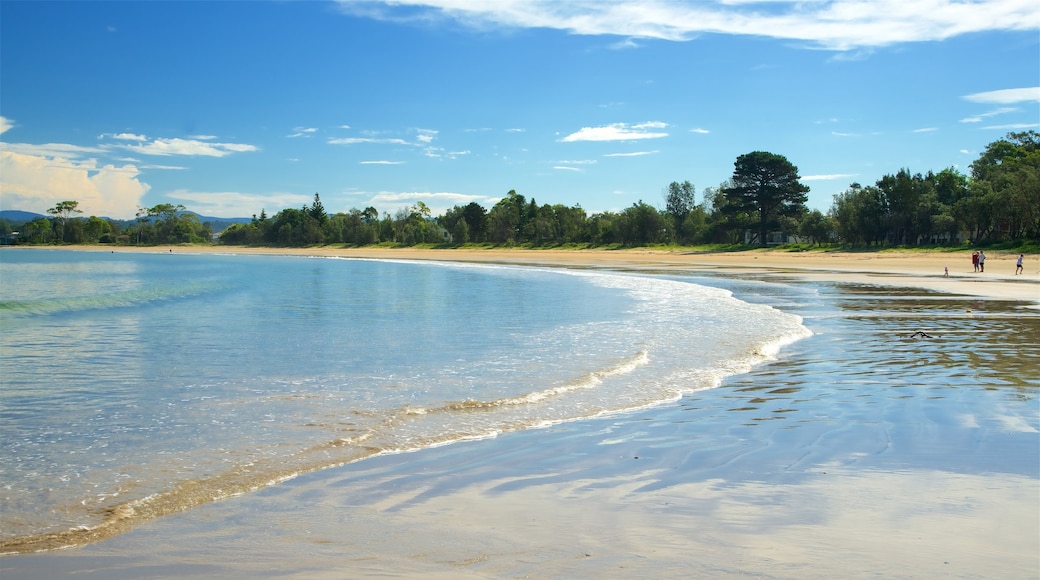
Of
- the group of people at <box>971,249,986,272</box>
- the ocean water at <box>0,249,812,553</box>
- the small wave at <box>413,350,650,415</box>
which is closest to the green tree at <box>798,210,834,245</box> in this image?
the group of people at <box>971,249,986,272</box>

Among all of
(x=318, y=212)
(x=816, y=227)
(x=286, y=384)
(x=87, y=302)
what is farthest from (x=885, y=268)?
(x=318, y=212)

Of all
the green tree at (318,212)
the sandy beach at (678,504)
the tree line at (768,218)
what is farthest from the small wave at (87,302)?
the green tree at (318,212)

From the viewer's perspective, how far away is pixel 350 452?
7.55 meters

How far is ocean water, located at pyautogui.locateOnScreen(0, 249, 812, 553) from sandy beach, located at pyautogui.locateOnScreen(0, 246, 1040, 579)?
2.21ft

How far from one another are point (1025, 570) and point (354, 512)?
4.45 meters

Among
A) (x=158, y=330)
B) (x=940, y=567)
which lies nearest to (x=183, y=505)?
(x=940, y=567)

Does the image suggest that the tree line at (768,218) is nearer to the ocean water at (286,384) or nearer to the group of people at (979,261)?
the group of people at (979,261)

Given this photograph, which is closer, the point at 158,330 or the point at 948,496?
the point at 948,496

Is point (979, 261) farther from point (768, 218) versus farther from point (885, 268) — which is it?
point (768, 218)

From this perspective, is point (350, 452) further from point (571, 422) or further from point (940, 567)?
point (940, 567)

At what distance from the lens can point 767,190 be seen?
287ft

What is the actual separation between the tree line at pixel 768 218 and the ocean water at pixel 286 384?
48773 mm

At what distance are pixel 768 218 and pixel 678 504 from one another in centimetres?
8843

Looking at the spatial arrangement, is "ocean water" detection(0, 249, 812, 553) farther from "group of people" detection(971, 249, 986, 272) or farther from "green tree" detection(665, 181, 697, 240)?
"green tree" detection(665, 181, 697, 240)
